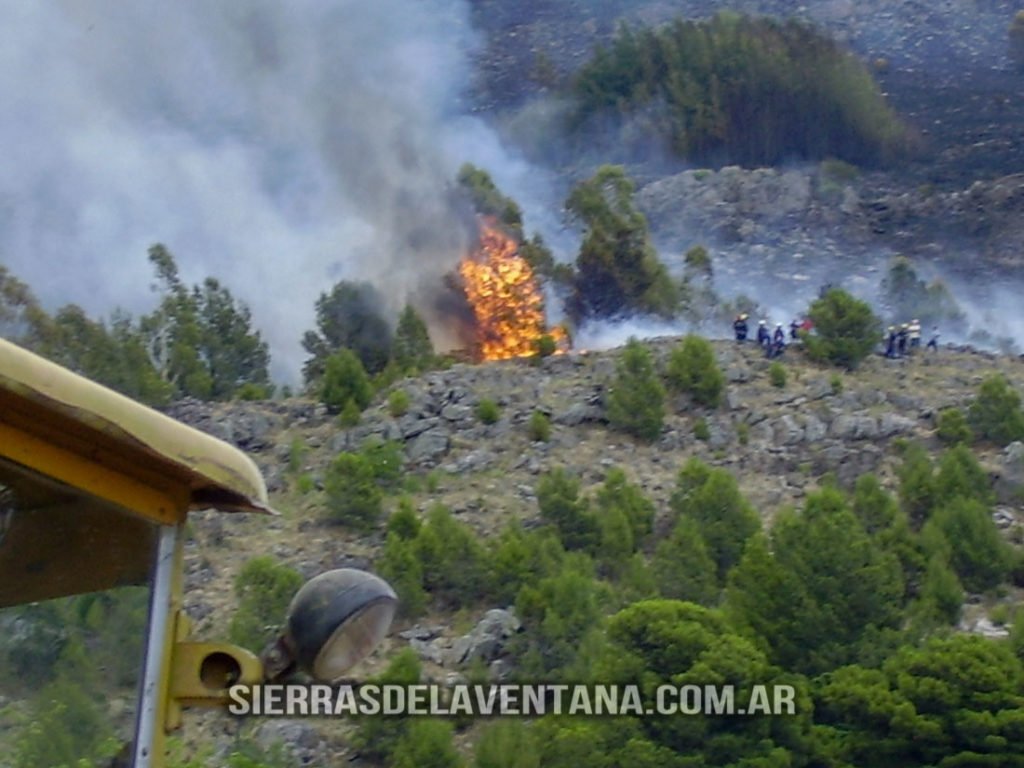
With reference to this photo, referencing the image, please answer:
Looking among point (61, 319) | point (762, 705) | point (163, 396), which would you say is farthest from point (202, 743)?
point (61, 319)

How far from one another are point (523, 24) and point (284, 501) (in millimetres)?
46180

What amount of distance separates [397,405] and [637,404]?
3.82 m

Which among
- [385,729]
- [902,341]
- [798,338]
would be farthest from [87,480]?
[902,341]

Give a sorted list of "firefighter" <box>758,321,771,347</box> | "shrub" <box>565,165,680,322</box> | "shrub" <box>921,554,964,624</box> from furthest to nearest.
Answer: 1. "shrub" <box>565,165,680,322</box>
2. "firefighter" <box>758,321,771,347</box>
3. "shrub" <box>921,554,964,624</box>

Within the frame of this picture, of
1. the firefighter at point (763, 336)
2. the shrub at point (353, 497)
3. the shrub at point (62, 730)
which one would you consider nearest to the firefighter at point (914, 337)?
the firefighter at point (763, 336)

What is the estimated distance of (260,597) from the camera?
18.8m

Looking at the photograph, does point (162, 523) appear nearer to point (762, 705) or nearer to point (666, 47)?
point (762, 705)

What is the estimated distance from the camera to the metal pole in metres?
2.03

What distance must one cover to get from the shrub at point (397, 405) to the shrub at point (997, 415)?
891 centimetres

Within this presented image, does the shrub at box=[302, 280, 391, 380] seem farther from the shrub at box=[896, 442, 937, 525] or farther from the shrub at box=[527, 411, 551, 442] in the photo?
the shrub at box=[896, 442, 937, 525]

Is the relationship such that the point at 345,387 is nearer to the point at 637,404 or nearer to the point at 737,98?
the point at 637,404

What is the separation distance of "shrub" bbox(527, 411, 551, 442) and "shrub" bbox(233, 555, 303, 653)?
749cm

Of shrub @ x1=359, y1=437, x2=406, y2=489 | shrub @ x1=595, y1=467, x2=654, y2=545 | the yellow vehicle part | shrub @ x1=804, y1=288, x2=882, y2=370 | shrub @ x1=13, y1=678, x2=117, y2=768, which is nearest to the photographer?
the yellow vehicle part

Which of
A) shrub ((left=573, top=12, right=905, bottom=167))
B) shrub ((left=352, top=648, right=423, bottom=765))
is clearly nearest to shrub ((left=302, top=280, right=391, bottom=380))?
shrub ((left=352, top=648, right=423, bottom=765))
